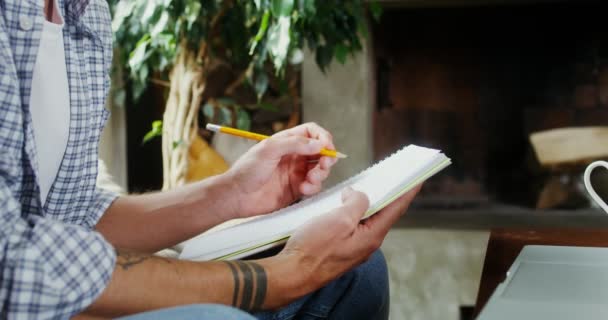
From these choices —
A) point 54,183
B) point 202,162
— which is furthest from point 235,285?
point 202,162

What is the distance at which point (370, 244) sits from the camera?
76 cm

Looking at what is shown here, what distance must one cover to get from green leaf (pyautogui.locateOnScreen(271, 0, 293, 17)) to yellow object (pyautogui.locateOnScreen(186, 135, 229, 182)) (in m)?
0.58

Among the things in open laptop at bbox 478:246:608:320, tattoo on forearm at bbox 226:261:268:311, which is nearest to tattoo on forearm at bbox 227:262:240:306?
tattoo on forearm at bbox 226:261:268:311

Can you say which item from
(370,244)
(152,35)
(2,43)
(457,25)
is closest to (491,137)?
(457,25)

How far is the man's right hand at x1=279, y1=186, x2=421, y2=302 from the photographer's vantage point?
71cm

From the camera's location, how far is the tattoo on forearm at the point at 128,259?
2.10 feet

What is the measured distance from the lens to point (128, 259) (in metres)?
0.65

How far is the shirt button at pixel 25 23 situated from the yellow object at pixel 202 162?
50.5 inches

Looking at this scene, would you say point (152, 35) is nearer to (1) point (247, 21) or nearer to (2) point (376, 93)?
(1) point (247, 21)

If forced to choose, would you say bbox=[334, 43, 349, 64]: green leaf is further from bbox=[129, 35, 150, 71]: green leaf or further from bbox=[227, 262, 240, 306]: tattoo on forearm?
bbox=[227, 262, 240, 306]: tattoo on forearm

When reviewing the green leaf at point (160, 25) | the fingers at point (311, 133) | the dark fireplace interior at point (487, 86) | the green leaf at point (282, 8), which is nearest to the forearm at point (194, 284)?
the fingers at point (311, 133)

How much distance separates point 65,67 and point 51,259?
10.7 inches

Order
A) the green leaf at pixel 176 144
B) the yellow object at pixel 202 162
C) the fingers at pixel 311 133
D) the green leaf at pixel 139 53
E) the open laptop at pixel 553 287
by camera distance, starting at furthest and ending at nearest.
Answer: the yellow object at pixel 202 162
the green leaf at pixel 176 144
the green leaf at pixel 139 53
the fingers at pixel 311 133
the open laptop at pixel 553 287

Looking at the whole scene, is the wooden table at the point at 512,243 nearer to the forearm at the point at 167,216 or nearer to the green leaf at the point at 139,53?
the forearm at the point at 167,216
